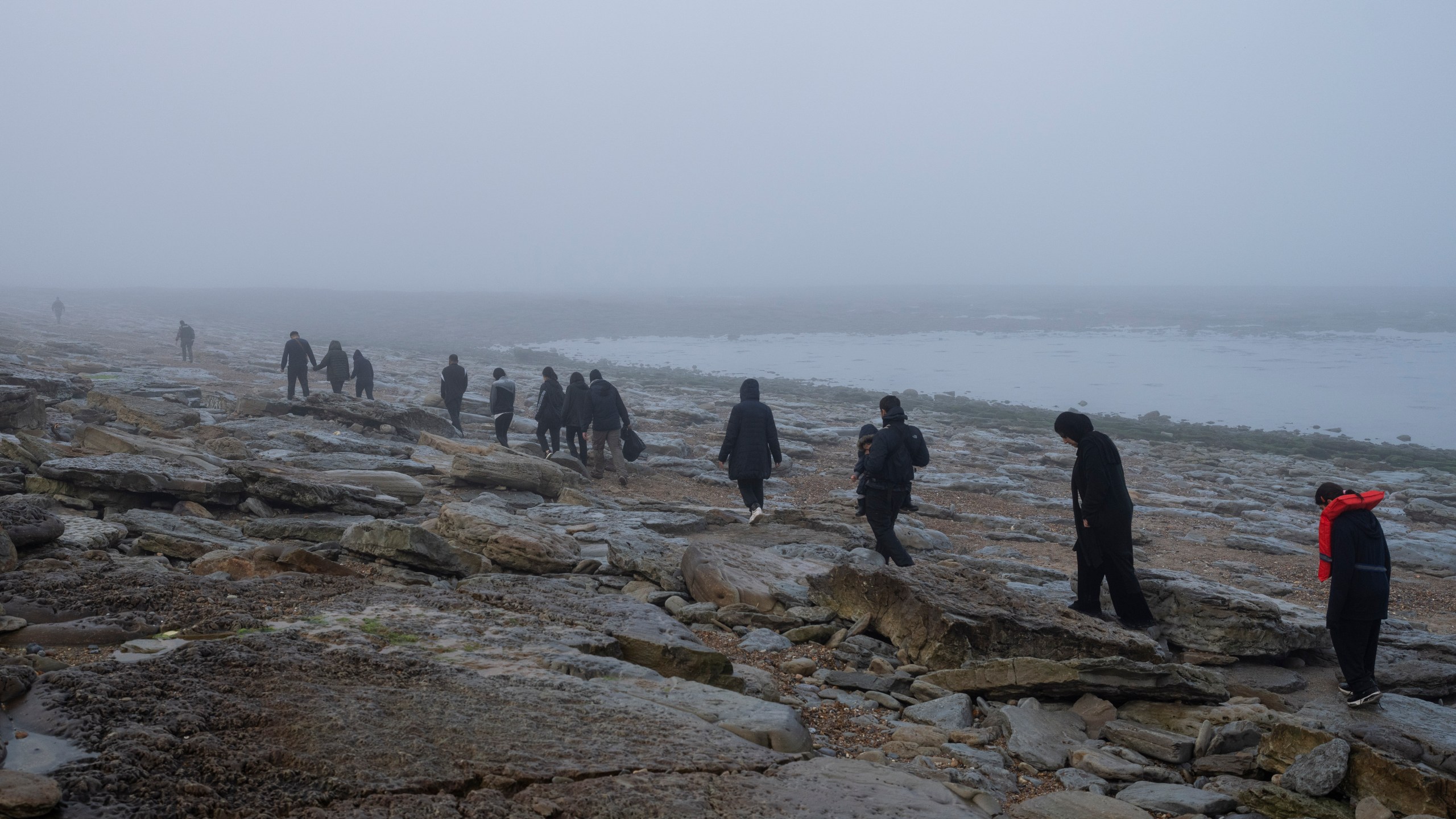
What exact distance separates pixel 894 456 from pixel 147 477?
6802mm

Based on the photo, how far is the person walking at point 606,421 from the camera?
1344 centimetres

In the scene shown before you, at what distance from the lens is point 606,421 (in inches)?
531

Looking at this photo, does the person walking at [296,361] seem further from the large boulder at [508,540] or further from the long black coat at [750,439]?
the large boulder at [508,540]

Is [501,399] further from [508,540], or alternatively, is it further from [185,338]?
[185,338]

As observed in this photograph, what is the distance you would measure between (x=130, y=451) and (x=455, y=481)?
139 inches

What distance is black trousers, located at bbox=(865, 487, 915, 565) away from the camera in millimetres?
8250

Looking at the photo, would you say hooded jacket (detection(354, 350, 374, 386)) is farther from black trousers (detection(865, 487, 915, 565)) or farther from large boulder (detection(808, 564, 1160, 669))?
large boulder (detection(808, 564, 1160, 669))

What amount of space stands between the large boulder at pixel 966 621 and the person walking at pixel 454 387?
12.1 m

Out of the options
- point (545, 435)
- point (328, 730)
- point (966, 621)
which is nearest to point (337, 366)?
point (545, 435)

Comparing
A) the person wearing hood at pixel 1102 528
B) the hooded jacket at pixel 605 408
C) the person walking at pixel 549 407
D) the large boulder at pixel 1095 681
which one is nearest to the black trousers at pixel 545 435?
the person walking at pixel 549 407

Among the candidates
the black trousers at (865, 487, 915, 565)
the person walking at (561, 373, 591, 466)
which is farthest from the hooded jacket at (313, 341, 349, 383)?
the black trousers at (865, 487, 915, 565)

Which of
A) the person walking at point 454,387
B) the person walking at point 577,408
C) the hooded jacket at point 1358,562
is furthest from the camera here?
the person walking at point 454,387

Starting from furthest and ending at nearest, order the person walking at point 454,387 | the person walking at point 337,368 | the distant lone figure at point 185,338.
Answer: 1. the distant lone figure at point 185,338
2. the person walking at point 337,368
3. the person walking at point 454,387

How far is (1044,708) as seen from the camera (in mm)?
5145
